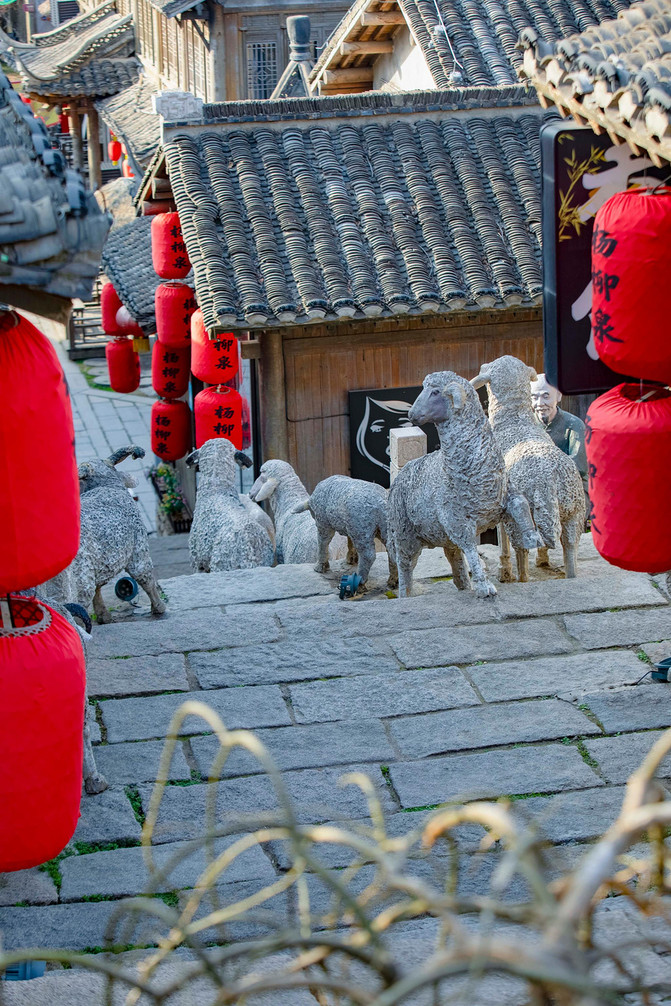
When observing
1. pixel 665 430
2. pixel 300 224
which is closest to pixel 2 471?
pixel 665 430

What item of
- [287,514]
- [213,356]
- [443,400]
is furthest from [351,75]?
[443,400]

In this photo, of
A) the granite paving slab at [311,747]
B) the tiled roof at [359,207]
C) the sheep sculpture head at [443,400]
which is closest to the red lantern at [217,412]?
the tiled roof at [359,207]

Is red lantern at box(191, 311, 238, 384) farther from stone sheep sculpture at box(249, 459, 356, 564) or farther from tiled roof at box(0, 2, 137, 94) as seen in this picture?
tiled roof at box(0, 2, 137, 94)

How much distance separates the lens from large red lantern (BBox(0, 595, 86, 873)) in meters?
3.72

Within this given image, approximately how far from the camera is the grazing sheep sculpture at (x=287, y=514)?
9578 mm

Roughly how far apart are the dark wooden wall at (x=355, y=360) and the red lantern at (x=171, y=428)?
2938 millimetres

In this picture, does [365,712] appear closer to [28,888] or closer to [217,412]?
[28,888]

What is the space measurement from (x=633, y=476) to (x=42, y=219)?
274 centimetres

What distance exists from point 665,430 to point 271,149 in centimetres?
765

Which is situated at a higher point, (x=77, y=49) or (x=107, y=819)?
(x=77, y=49)

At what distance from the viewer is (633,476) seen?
16.4 feet

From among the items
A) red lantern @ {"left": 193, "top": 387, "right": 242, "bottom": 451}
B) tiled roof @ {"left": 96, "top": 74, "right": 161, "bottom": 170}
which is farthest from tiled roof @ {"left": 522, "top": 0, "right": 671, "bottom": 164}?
tiled roof @ {"left": 96, "top": 74, "right": 161, "bottom": 170}

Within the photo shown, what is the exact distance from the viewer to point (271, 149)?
38.1 ft

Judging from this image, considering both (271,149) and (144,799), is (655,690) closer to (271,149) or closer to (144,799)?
(144,799)
